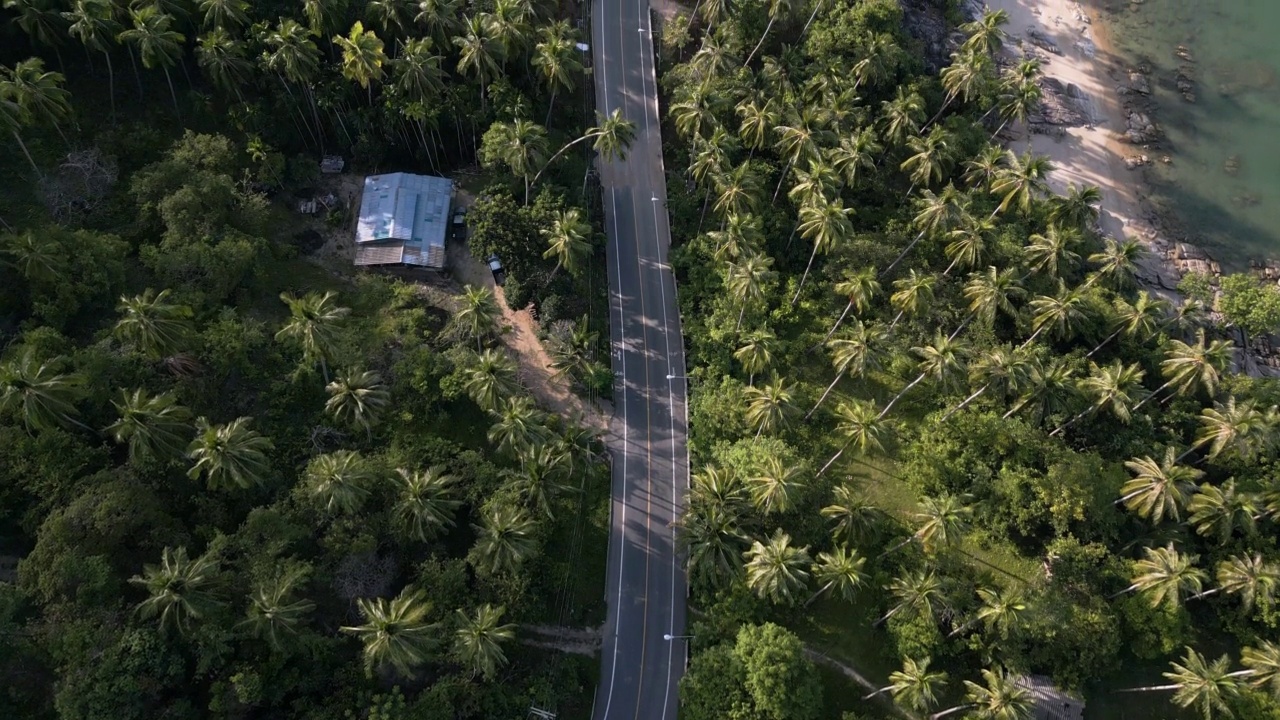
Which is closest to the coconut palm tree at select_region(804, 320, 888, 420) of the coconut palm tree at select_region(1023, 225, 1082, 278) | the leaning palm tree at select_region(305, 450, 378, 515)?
the coconut palm tree at select_region(1023, 225, 1082, 278)

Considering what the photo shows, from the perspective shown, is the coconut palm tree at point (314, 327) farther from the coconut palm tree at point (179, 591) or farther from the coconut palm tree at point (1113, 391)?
the coconut palm tree at point (1113, 391)

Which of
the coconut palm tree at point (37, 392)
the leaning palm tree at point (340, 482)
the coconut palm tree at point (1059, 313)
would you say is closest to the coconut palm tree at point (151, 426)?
the coconut palm tree at point (37, 392)

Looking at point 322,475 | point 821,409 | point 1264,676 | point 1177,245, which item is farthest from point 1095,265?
point 322,475

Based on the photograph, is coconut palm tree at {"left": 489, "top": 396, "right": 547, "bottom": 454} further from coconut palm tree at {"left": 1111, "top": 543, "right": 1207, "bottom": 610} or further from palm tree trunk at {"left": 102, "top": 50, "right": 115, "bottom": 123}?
palm tree trunk at {"left": 102, "top": 50, "right": 115, "bottom": 123}

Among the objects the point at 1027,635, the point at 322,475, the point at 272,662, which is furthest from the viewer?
the point at 1027,635

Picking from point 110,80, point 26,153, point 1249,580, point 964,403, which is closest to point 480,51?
point 110,80

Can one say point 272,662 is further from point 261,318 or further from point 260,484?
point 261,318

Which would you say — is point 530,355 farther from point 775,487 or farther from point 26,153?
point 26,153
